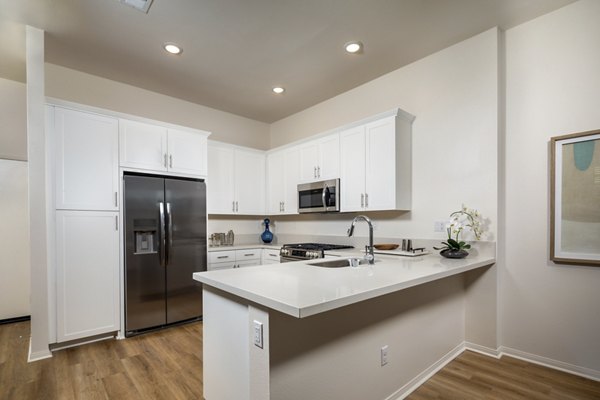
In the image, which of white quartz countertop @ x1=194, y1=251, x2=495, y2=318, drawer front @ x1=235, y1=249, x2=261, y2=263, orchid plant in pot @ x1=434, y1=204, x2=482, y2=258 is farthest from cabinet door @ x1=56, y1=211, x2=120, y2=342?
orchid plant in pot @ x1=434, y1=204, x2=482, y2=258

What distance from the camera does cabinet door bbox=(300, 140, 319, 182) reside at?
3.87 metres

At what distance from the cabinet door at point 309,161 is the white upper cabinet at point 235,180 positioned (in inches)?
34.7

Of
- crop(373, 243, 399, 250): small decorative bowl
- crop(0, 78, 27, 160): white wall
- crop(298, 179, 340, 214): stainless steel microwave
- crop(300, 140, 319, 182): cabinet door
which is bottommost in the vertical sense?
crop(373, 243, 399, 250): small decorative bowl

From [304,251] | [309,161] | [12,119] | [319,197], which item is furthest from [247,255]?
[12,119]

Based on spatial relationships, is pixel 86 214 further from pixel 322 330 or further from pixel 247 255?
pixel 322 330

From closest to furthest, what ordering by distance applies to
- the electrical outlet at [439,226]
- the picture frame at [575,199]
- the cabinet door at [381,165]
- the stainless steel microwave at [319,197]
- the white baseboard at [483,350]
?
1. the picture frame at [575,199]
2. the white baseboard at [483,350]
3. the electrical outlet at [439,226]
4. the cabinet door at [381,165]
5. the stainless steel microwave at [319,197]

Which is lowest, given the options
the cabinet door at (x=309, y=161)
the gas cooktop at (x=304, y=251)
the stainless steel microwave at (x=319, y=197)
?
the gas cooktop at (x=304, y=251)

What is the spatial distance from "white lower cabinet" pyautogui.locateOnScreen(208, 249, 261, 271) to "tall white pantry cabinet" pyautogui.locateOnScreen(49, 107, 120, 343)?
1067mm

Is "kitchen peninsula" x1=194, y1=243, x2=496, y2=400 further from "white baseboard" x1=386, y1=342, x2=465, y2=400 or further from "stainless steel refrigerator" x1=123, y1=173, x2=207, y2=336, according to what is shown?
"stainless steel refrigerator" x1=123, y1=173, x2=207, y2=336

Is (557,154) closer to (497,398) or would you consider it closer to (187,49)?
(497,398)

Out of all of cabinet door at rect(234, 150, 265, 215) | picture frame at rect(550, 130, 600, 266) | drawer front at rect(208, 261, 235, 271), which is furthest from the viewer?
cabinet door at rect(234, 150, 265, 215)

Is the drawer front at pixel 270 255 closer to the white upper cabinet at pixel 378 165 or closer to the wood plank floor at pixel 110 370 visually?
the white upper cabinet at pixel 378 165

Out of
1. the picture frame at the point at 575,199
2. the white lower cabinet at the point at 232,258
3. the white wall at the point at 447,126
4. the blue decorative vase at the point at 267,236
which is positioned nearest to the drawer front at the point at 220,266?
the white lower cabinet at the point at 232,258

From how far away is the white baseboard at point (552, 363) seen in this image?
7.33 ft
